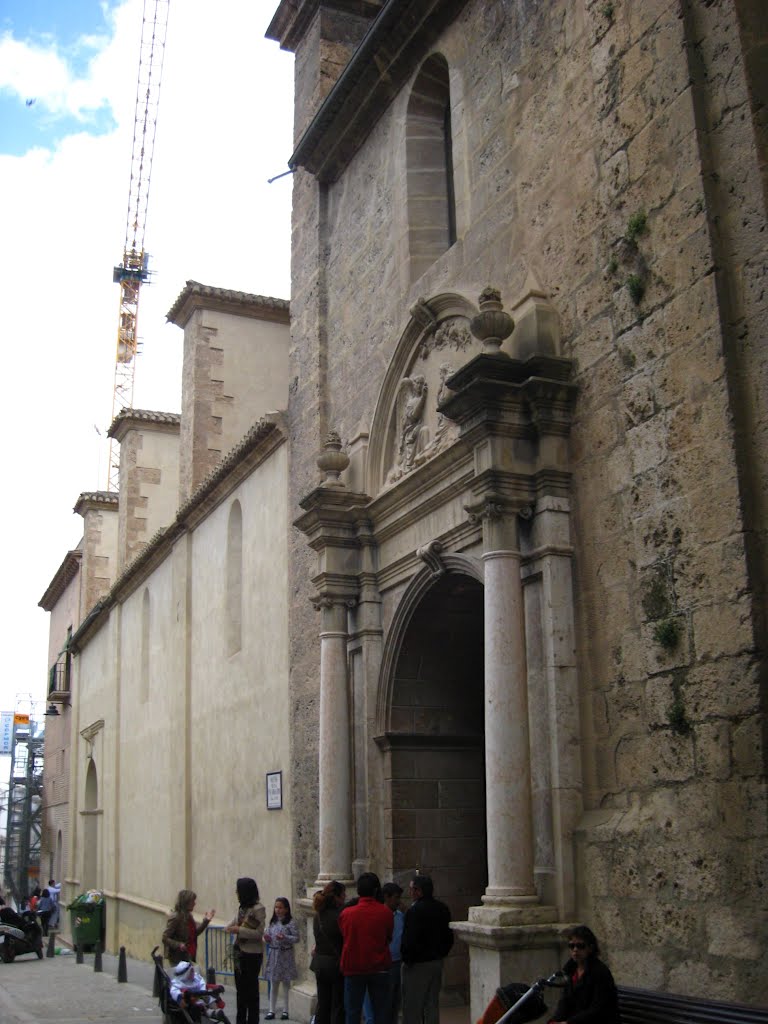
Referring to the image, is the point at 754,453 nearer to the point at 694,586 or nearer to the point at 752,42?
the point at 694,586

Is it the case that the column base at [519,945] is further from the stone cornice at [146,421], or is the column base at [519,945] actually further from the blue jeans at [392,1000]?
the stone cornice at [146,421]

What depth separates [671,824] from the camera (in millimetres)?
6766

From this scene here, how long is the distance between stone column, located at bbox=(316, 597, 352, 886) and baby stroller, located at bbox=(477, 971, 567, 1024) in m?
4.50

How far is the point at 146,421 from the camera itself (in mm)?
28703

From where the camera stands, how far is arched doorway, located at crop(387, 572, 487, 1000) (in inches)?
413

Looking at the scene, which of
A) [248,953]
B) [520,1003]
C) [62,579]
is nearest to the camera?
[520,1003]

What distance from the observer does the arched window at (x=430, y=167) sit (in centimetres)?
1139

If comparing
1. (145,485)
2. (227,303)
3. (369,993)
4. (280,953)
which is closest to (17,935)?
(280,953)

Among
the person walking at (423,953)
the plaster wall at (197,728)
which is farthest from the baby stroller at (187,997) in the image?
the plaster wall at (197,728)

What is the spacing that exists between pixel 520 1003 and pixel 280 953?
19.3 feet

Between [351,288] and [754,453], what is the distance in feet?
23.0

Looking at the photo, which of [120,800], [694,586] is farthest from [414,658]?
[120,800]

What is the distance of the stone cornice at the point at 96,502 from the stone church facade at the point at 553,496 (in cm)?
2202

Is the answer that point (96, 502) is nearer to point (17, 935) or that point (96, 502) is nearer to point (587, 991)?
point (17, 935)
